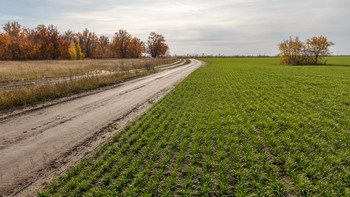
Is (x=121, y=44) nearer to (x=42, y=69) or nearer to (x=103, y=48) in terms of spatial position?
(x=103, y=48)

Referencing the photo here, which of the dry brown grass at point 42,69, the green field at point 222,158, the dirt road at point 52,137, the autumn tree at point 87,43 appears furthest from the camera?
the autumn tree at point 87,43

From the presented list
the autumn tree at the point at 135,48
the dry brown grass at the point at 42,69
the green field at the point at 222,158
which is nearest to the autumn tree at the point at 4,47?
the dry brown grass at the point at 42,69

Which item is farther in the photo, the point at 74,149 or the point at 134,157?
the point at 74,149

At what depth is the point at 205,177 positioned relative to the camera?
459cm

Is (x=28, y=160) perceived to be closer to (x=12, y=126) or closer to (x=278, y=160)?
(x=12, y=126)

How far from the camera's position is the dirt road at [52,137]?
4711 mm

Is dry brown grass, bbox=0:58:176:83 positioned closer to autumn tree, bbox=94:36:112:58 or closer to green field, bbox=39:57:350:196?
green field, bbox=39:57:350:196

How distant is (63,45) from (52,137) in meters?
70.9

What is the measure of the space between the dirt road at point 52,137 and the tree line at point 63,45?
186 ft

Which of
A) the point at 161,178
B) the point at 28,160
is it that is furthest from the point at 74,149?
the point at 161,178

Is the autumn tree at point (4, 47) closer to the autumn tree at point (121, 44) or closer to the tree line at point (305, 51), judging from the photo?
the autumn tree at point (121, 44)

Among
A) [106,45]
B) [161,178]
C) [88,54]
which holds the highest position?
[106,45]

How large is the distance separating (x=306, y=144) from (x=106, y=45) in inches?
4249

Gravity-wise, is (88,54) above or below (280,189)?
above
